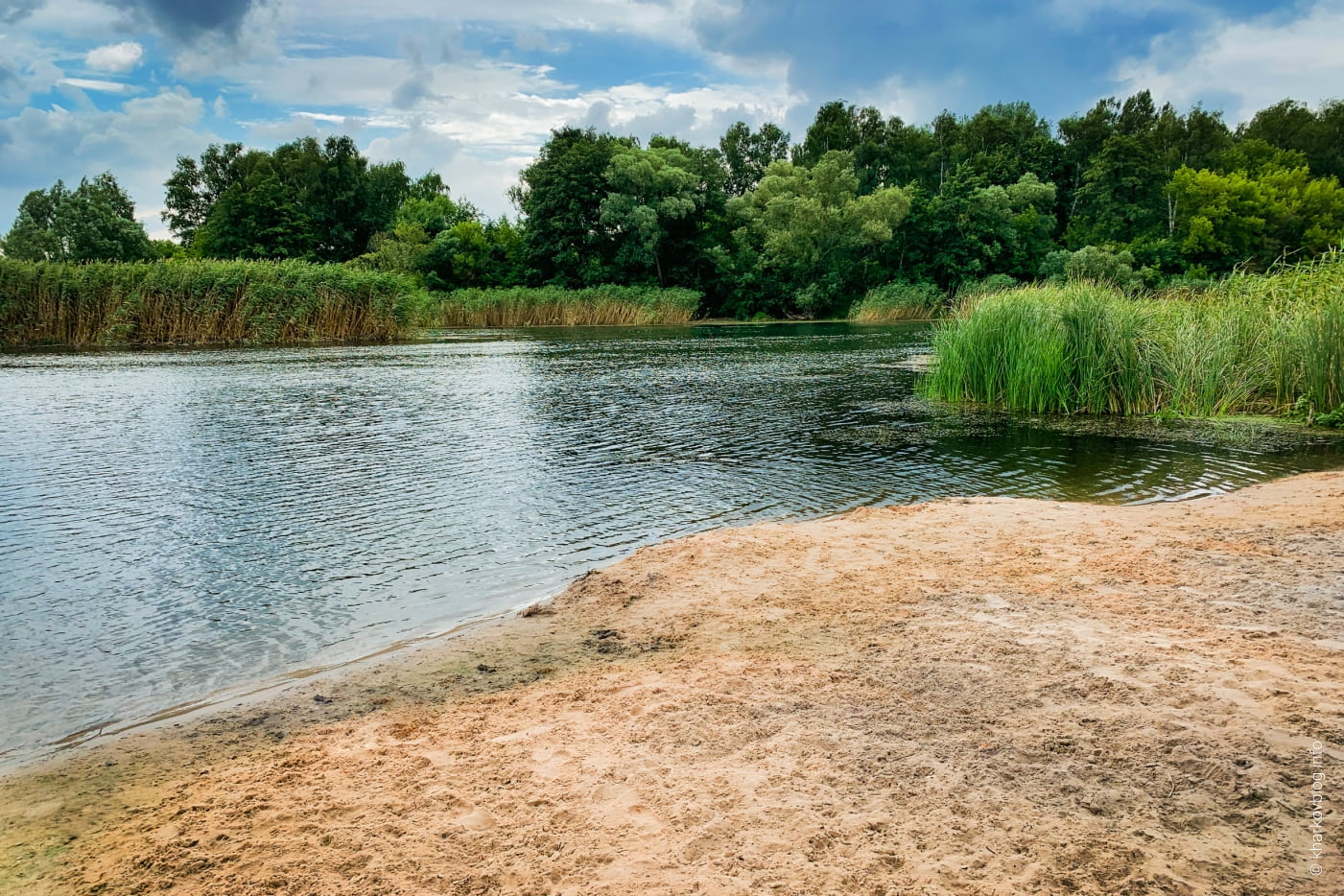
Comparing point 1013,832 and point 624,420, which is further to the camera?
point 624,420

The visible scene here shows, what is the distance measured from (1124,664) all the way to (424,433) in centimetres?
1317

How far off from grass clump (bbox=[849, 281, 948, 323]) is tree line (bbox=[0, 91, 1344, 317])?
303 cm

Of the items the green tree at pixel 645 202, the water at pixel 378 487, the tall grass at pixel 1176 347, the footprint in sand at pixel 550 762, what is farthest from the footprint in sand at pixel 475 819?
the green tree at pixel 645 202

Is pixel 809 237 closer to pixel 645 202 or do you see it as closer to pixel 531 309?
pixel 645 202

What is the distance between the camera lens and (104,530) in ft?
30.3

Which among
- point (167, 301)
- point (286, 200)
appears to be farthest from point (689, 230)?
point (167, 301)

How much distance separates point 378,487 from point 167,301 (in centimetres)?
3339

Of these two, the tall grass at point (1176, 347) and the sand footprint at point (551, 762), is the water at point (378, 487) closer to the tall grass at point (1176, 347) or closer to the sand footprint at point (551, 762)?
the tall grass at point (1176, 347)

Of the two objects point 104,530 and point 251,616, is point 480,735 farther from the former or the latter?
point 104,530

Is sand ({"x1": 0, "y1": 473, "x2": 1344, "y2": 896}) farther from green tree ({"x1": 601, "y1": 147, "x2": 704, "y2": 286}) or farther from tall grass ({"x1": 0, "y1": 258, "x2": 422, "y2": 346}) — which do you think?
green tree ({"x1": 601, "y1": 147, "x2": 704, "y2": 286})

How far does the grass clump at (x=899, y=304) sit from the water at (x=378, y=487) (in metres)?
41.0

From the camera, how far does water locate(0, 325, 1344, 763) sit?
6406 millimetres

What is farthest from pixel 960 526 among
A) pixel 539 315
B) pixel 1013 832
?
pixel 539 315

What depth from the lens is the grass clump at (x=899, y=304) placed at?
62.6 metres
